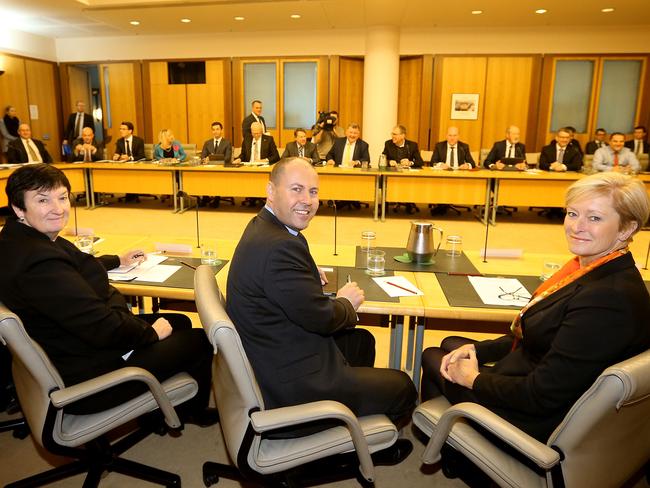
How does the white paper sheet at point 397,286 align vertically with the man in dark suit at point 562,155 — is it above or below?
below

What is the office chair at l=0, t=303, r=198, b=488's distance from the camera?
4.58 feet

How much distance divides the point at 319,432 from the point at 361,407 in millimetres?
161

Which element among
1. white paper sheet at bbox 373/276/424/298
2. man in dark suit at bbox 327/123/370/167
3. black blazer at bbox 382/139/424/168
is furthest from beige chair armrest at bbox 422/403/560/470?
black blazer at bbox 382/139/424/168

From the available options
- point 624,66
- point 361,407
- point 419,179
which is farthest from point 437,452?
point 624,66

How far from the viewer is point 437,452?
1.44m

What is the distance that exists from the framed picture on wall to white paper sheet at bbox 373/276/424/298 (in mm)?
8083

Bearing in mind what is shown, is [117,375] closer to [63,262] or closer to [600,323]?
[63,262]

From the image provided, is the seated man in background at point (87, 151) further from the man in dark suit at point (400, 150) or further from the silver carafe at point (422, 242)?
the silver carafe at point (422, 242)

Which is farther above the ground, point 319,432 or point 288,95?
point 288,95

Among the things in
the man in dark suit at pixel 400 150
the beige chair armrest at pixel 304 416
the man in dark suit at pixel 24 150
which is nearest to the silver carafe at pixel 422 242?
the beige chair armrest at pixel 304 416

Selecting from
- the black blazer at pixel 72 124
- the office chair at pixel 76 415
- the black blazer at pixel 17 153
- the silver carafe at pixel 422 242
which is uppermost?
the black blazer at pixel 72 124

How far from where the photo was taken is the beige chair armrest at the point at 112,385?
142 cm

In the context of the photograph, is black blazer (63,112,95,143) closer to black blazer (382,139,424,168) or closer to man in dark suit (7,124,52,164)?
man in dark suit (7,124,52,164)

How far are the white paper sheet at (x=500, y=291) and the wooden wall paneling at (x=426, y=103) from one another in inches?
312
